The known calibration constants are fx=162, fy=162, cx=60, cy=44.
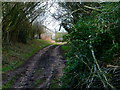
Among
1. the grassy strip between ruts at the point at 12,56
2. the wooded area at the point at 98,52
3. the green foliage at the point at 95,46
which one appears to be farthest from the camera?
the grassy strip between ruts at the point at 12,56

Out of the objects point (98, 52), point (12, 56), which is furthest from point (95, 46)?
point (12, 56)

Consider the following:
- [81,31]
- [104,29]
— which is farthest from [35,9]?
[104,29]

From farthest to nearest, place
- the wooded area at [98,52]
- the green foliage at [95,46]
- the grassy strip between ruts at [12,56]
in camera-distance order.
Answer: the grassy strip between ruts at [12,56]
the green foliage at [95,46]
the wooded area at [98,52]

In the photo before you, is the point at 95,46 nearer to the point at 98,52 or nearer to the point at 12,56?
the point at 98,52

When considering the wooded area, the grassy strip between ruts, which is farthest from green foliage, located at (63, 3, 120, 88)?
the grassy strip between ruts

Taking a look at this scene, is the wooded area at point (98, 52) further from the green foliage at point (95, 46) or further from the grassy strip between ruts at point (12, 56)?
the grassy strip between ruts at point (12, 56)

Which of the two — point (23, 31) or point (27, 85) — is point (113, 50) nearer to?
point (27, 85)

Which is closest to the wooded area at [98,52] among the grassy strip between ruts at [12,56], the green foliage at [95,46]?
the green foliage at [95,46]

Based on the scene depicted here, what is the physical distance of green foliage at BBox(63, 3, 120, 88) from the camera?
292 cm

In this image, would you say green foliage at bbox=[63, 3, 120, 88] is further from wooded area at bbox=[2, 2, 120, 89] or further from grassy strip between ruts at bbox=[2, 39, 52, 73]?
grassy strip between ruts at bbox=[2, 39, 52, 73]

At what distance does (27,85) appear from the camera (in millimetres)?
5695

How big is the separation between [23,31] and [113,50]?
16660mm

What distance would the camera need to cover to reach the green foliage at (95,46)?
2924mm

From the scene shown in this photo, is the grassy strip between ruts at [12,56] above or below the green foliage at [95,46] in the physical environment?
below
